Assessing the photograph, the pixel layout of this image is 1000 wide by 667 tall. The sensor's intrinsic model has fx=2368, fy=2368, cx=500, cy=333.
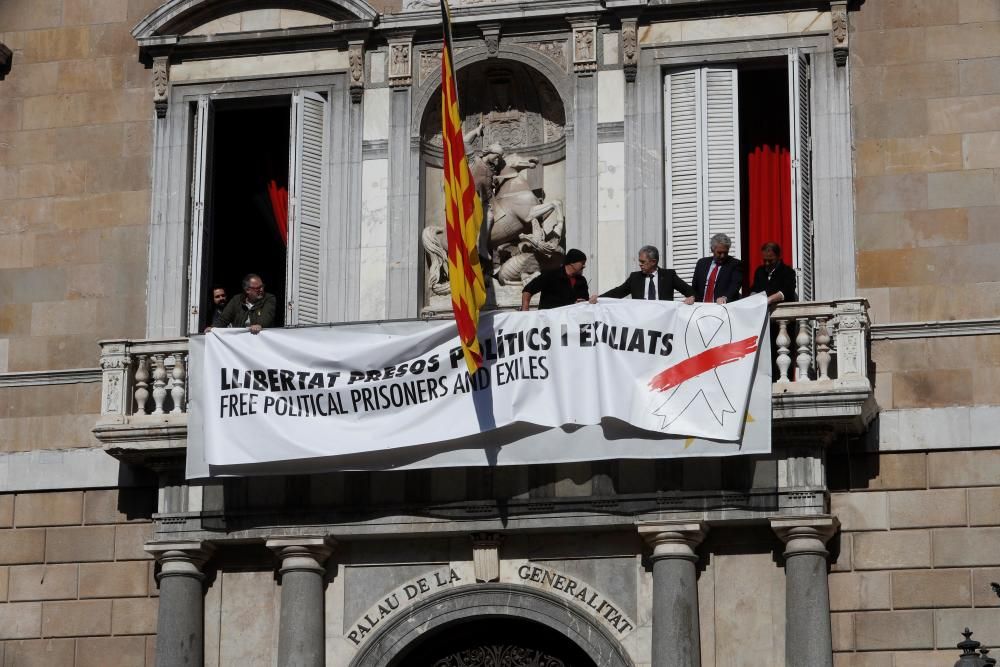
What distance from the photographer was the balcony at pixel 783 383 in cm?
2278

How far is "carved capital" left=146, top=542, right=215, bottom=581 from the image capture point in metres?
A: 24.0

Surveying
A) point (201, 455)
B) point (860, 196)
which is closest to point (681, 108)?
point (860, 196)

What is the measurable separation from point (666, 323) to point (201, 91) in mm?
6349

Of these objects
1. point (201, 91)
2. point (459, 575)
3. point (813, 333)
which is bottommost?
point (459, 575)

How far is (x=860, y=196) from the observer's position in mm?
24328

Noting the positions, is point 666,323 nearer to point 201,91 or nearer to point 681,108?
point 681,108

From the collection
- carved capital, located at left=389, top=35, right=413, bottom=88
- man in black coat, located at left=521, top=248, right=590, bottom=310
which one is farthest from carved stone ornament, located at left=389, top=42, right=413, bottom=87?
man in black coat, located at left=521, top=248, right=590, bottom=310

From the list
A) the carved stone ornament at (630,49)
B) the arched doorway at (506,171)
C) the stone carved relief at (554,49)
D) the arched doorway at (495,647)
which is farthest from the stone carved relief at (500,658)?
the stone carved relief at (554,49)

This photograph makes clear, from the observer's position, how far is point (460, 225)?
23500mm

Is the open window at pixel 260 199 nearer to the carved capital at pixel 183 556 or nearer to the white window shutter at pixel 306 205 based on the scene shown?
the white window shutter at pixel 306 205

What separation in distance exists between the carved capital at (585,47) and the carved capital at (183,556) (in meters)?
6.37

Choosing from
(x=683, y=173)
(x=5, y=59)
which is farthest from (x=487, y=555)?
(x=5, y=59)

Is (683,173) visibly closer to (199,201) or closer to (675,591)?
(675,591)

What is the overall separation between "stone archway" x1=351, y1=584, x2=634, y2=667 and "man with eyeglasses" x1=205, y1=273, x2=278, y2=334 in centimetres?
345
